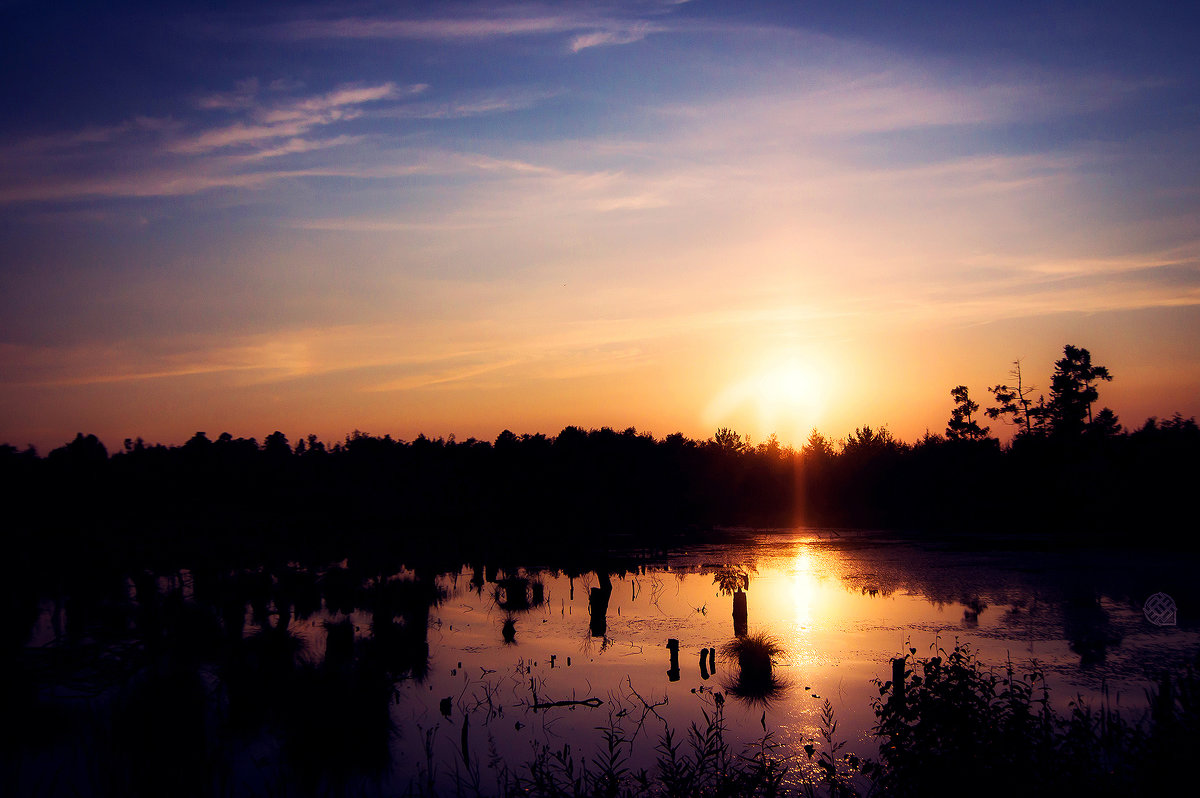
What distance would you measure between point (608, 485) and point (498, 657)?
159 feet

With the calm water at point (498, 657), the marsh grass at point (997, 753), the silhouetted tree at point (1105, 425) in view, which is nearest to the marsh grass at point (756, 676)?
the calm water at point (498, 657)

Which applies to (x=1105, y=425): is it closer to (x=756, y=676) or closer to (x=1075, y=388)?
(x=1075, y=388)

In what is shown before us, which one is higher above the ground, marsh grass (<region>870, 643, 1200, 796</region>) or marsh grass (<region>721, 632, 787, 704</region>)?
marsh grass (<region>870, 643, 1200, 796</region>)

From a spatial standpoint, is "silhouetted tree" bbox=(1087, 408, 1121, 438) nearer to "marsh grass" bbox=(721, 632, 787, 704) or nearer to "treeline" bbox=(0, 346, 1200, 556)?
"treeline" bbox=(0, 346, 1200, 556)

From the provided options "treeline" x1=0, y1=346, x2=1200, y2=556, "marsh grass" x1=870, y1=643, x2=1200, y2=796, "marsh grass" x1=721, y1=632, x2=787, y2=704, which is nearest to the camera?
"marsh grass" x1=870, y1=643, x2=1200, y2=796

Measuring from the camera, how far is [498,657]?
1650cm

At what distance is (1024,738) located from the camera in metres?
7.77

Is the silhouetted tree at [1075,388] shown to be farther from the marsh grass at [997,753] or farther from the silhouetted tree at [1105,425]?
the marsh grass at [997,753]

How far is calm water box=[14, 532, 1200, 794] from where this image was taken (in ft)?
36.4

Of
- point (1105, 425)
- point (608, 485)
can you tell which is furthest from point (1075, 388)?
point (608, 485)

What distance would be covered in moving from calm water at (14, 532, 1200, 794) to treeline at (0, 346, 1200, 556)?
18880 millimetres

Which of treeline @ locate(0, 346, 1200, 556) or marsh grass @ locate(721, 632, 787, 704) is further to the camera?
treeline @ locate(0, 346, 1200, 556)

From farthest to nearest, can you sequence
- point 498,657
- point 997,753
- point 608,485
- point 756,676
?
point 608,485
point 498,657
point 756,676
point 997,753

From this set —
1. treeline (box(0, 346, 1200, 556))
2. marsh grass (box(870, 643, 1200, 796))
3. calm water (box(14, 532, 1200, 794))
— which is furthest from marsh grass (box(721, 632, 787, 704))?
treeline (box(0, 346, 1200, 556))
